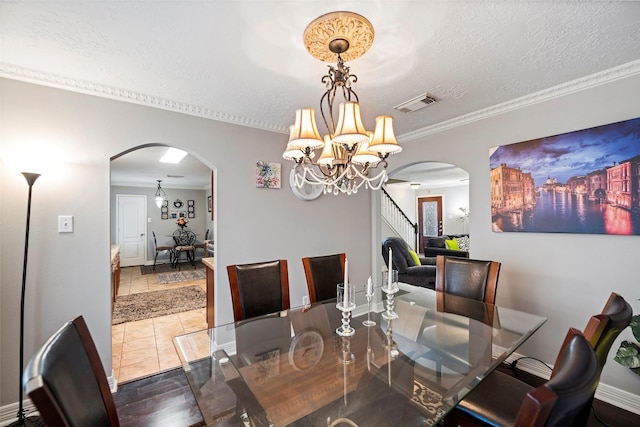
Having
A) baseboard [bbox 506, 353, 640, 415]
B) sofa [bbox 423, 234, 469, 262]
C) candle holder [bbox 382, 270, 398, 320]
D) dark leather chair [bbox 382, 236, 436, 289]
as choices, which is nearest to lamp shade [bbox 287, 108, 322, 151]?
candle holder [bbox 382, 270, 398, 320]

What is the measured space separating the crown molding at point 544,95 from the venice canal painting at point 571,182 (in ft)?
1.08

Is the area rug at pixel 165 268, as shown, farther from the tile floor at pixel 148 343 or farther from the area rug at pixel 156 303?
the tile floor at pixel 148 343

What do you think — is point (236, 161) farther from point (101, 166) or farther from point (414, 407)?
point (414, 407)

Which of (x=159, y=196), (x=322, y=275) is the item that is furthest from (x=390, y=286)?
(x=159, y=196)

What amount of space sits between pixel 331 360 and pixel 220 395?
50 centimetres

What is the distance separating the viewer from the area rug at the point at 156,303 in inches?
153

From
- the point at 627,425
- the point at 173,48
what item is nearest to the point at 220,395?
the point at 173,48

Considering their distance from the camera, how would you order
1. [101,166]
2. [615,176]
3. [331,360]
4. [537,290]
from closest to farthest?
[331,360]
[615,176]
[101,166]
[537,290]

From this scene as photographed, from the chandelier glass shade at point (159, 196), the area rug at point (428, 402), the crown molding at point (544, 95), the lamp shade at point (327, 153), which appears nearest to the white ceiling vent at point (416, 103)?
the crown molding at point (544, 95)

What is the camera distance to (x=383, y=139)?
149cm

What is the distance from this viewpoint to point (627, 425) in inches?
70.2

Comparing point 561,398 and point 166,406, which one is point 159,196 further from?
point 561,398

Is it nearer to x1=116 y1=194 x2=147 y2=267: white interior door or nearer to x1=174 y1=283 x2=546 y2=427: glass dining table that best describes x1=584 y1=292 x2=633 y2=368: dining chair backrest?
x1=174 y1=283 x2=546 y2=427: glass dining table

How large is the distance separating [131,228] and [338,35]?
345 inches
